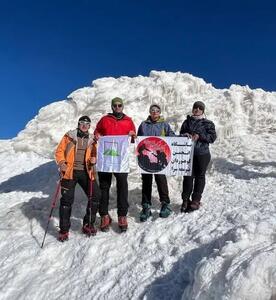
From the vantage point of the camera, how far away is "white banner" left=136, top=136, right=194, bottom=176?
29.2 feet

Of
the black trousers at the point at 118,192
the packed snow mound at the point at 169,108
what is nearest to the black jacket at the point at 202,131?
the black trousers at the point at 118,192

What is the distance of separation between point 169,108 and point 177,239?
10191mm

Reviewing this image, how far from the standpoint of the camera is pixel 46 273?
7.59m

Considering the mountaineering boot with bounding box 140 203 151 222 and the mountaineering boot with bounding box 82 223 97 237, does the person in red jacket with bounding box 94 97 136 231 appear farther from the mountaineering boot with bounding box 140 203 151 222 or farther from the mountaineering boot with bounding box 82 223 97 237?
the mountaineering boot with bounding box 140 203 151 222

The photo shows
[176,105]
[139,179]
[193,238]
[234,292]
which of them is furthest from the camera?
[176,105]

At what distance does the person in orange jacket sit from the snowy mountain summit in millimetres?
326

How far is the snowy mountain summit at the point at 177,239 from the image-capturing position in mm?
5254

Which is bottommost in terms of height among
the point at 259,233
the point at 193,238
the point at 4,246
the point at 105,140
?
the point at 4,246

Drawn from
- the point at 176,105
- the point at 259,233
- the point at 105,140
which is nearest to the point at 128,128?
the point at 105,140

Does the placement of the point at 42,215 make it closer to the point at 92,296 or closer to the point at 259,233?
the point at 92,296

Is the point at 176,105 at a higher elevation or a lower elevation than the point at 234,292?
higher

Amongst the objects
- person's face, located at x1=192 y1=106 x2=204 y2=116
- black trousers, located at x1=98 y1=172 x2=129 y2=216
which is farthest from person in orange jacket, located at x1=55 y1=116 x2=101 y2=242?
person's face, located at x1=192 y1=106 x2=204 y2=116

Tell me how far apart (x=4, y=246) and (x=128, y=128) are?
3.45 m

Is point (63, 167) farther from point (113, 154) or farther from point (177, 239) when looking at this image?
point (177, 239)
